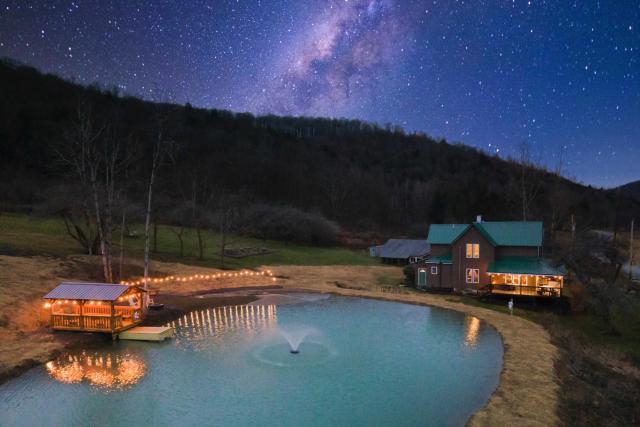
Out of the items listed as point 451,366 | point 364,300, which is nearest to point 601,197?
point 364,300

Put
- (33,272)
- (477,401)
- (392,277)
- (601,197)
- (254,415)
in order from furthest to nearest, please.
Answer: (601,197)
(392,277)
(33,272)
(477,401)
(254,415)

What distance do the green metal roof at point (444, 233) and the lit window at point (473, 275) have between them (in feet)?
13.1

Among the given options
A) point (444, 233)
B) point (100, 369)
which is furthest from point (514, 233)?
point (100, 369)

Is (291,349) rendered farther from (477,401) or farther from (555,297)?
(555,297)

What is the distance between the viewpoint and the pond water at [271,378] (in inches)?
629

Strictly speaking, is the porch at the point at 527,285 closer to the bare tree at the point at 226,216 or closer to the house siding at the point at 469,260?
the house siding at the point at 469,260

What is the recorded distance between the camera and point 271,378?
19703 mm

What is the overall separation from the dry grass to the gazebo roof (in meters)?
2.40

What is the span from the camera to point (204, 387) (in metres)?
18.5

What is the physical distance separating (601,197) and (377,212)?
69709 millimetres

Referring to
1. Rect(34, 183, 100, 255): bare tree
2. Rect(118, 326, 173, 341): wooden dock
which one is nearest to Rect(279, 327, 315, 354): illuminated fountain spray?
Rect(118, 326, 173, 341): wooden dock

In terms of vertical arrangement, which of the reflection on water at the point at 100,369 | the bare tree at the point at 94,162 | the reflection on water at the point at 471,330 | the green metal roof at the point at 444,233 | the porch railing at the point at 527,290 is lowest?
the reflection on water at the point at 100,369

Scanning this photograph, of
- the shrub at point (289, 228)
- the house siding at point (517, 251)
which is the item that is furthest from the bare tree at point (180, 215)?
the house siding at point (517, 251)

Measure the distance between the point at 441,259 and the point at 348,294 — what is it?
36.2 ft
